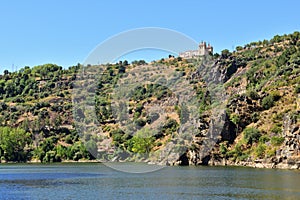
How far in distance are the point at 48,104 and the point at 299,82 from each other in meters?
107

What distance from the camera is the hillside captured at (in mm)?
118562

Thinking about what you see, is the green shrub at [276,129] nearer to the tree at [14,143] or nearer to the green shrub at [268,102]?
the green shrub at [268,102]

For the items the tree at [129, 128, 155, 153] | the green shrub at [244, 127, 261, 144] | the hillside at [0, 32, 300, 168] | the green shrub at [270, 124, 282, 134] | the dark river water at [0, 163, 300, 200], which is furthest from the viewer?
the tree at [129, 128, 155, 153]

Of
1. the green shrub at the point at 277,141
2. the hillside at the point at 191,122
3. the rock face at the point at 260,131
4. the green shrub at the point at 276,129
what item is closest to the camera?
the rock face at the point at 260,131

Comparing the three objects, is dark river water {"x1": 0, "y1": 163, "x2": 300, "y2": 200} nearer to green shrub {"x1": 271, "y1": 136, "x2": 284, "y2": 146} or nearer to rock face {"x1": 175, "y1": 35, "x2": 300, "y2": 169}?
rock face {"x1": 175, "y1": 35, "x2": 300, "y2": 169}

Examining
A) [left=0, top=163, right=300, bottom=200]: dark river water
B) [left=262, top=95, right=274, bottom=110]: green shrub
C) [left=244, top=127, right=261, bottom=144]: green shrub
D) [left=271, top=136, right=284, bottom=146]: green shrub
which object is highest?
[left=262, top=95, right=274, bottom=110]: green shrub

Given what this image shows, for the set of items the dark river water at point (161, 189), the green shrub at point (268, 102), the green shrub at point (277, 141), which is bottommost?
the dark river water at point (161, 189)

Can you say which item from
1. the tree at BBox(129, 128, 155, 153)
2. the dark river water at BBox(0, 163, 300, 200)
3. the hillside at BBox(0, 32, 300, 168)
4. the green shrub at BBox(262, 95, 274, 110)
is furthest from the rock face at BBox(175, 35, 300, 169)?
the dark river water at BBox(0, 163, 300, 200)

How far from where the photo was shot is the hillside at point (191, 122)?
11856cm

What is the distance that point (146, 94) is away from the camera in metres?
198

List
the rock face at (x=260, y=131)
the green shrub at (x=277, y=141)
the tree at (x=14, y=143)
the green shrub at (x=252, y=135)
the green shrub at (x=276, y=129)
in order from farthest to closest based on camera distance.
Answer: the tree at (x=14, y=143), the green shrub at (x=252, y=135), the green shrub at (x=276, y=129), the green shrub at (x=277, y=141), the rock face at (x=260, y=131)

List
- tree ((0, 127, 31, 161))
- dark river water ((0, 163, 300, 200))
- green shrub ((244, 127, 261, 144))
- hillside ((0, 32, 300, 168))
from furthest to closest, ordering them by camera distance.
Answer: tree ((0, 127, 31, 161)) → hillside ((0, 32, 300, 168)) → green shrub ((244, 127, 261, 144)) → dark river water ((0, 163, 300, 200))

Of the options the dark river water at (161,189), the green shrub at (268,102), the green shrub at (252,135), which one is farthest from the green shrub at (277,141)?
the dark river water at (161,189)

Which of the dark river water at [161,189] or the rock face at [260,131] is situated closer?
the dark river water at [161,189]
